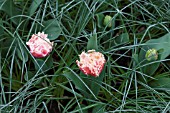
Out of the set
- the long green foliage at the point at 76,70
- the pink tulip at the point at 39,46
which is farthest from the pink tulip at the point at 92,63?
the pink tulip at the point at 39,46

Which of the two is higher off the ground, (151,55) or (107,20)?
(107,20)

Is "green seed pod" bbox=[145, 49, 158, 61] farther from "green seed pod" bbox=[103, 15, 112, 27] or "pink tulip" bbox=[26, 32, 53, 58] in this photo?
"pink tulip" bbox=[26, 32, 53, 58]

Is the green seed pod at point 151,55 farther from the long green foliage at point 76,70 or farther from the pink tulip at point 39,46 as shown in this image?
the pink tulip at point 39,46

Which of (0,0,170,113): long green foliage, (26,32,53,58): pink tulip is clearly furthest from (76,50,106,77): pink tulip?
(26,32,53,58): pink tulip

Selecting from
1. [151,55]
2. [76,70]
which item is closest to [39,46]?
[76,70]

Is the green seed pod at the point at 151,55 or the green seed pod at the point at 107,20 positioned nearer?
the green seed pod at the point at 151,55

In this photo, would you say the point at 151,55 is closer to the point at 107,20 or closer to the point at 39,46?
the point at 107,20
